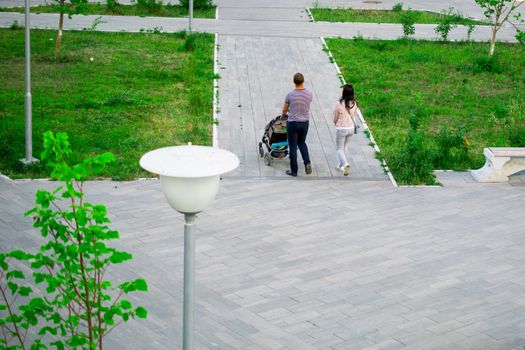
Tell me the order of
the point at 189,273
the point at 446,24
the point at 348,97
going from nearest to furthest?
the point at 189,273 → the point at 348,97 → the point at 446,24

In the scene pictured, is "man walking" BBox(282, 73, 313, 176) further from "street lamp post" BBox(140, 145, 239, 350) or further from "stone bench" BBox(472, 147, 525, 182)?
"street lamp post" BBox(140, 145, 239, 350)

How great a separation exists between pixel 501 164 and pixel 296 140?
11.3 ft

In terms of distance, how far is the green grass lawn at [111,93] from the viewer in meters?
16.8

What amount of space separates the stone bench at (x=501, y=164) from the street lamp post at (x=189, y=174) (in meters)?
9.68

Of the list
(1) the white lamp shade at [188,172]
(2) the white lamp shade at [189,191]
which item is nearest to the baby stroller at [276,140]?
(1) the white lamp shade at [188,172]

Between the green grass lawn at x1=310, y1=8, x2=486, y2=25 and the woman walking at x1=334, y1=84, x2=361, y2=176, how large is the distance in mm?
14420

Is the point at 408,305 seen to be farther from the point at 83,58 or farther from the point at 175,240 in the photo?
the point at 83,58

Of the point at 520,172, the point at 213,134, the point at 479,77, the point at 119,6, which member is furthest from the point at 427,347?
the point at 119,6

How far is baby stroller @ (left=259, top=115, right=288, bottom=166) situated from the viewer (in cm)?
1602

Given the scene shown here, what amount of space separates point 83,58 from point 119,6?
7.66 metres

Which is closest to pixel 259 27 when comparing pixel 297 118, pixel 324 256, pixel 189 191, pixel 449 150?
pixel 449 150

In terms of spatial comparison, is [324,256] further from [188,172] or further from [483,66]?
[483,66]

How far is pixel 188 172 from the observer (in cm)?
652

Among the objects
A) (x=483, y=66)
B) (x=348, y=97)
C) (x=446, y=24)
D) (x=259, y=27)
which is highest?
(x=446, y=24)
